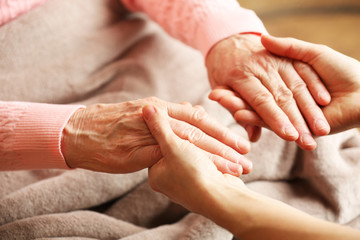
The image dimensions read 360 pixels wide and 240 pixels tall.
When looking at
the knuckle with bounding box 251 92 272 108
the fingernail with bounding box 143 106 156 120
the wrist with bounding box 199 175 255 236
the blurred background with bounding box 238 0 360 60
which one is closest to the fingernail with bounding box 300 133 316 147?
the knuckle with bounding box 251 92 272 108

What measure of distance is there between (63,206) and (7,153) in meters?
0.17

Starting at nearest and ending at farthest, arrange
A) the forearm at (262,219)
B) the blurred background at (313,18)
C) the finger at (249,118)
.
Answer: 1. the forearm at (262,219)
2. the finger at (249,118)
3. the blurred background at (313,18)

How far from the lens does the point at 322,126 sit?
71cm

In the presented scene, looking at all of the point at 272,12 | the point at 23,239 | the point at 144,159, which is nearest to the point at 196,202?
the point at 144,159

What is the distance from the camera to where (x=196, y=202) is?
58 cm

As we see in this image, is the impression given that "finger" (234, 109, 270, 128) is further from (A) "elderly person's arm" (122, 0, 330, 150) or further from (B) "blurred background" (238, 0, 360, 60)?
(B) "blurred background" (238, 0, 360, 60)

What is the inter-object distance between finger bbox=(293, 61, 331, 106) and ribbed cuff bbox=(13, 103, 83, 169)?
544mm

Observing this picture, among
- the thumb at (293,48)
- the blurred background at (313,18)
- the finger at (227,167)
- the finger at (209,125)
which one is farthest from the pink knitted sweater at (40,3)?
the blurred background at (313,18)

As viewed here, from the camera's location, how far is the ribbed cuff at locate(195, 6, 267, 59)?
Answer: 35.9 inches

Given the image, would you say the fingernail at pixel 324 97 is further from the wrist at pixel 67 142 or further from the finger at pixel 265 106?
the wrist at pixel 67 142

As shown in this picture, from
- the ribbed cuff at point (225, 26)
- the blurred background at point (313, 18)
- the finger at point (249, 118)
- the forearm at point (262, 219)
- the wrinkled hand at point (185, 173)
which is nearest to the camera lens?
the forearm at point (262, 219)

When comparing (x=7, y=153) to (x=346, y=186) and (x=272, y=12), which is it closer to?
(x=346, y=186)

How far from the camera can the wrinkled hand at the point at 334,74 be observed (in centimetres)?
73

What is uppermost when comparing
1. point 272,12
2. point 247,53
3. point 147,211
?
point 247,53
